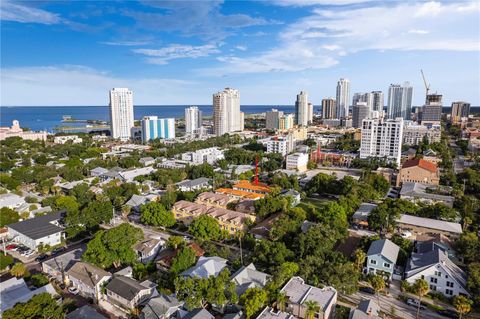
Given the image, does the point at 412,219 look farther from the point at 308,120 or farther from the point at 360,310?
the point at 308,120

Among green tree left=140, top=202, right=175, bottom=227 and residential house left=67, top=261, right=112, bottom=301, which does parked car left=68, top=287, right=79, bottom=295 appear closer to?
residential house left=67, top=261, right=112, bottom=301

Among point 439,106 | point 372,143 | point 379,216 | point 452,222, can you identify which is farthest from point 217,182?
point 439,106

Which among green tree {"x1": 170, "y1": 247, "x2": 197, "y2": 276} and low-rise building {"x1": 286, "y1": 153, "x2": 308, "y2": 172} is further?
low-rise building {"x1": 286, "y1": 153, "x2": 308, "y2": 172}

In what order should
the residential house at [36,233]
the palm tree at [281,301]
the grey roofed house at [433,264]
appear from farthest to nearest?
the residential house at [36,233], the grey roofed house at [433,264], the palm tree at [281,301]

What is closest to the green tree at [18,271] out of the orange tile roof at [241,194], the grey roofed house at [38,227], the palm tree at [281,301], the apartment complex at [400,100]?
the grey roofed house at [38,227]

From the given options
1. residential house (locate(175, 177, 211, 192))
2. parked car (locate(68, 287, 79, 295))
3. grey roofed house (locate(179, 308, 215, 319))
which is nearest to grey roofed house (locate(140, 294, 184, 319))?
grey roofed house (locate(179, 308, 215, 319))

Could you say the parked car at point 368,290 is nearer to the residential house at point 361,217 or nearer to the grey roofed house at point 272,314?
the grey roofed house at point 272,314
